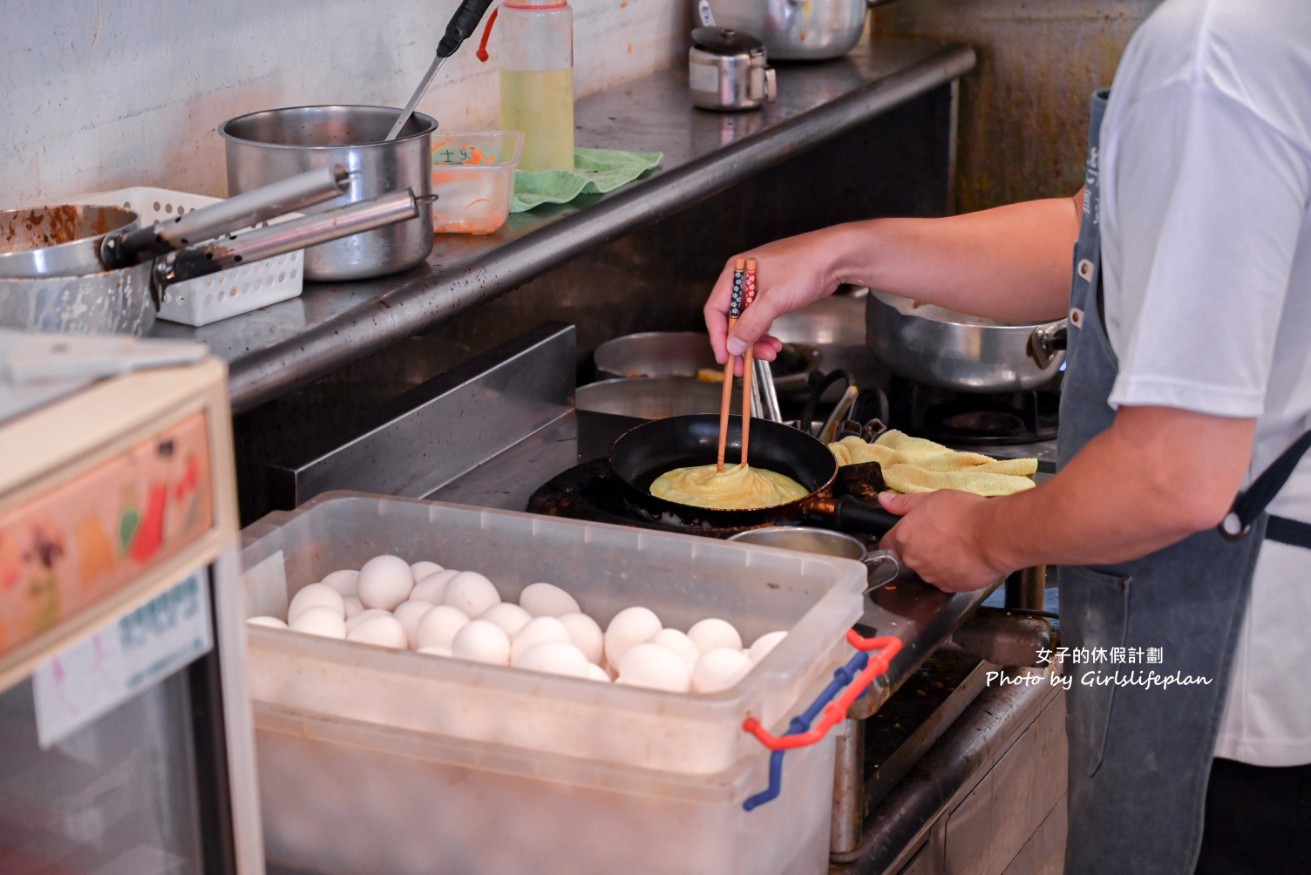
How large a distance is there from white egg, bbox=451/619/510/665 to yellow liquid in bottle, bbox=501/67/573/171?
3.50 ft

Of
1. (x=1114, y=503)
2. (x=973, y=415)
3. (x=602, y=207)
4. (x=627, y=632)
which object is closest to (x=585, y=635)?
(x=627, y=632)

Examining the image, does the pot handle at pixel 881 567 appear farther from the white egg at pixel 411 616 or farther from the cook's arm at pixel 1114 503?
the white egg at pixel 411 616

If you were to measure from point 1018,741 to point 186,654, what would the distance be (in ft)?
4.88

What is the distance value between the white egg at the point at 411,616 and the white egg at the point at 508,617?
2.4 inches

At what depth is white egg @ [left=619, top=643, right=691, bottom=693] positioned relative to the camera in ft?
4.33

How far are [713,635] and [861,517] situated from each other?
500mm

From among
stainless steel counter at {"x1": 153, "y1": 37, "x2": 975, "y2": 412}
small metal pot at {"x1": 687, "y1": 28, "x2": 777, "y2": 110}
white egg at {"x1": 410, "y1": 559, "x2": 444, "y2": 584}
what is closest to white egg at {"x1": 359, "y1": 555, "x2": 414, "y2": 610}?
white egg at {"x1": 410, "y1": 559, "x2": 444, "y2": 584}

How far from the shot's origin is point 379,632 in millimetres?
1419

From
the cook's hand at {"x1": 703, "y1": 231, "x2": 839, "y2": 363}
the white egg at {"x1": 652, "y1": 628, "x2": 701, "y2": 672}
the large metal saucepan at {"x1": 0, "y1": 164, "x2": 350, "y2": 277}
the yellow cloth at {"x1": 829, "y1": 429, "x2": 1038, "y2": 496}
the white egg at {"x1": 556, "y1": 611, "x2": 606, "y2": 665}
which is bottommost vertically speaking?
the yellow cloth at {"x1": 829, "y1": 429, "x2": 1038, "y2": 496}

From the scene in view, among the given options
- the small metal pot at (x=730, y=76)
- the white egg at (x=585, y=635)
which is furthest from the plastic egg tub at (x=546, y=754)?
the small metal pot at (x=730, y=76)

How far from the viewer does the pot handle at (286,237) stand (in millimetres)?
1357

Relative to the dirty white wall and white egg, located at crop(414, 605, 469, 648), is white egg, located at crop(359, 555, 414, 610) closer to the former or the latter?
white egg, located at crop(414, 605, 469, 648)

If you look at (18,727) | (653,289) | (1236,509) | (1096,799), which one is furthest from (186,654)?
(653,289)

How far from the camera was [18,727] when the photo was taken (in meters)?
1.10
